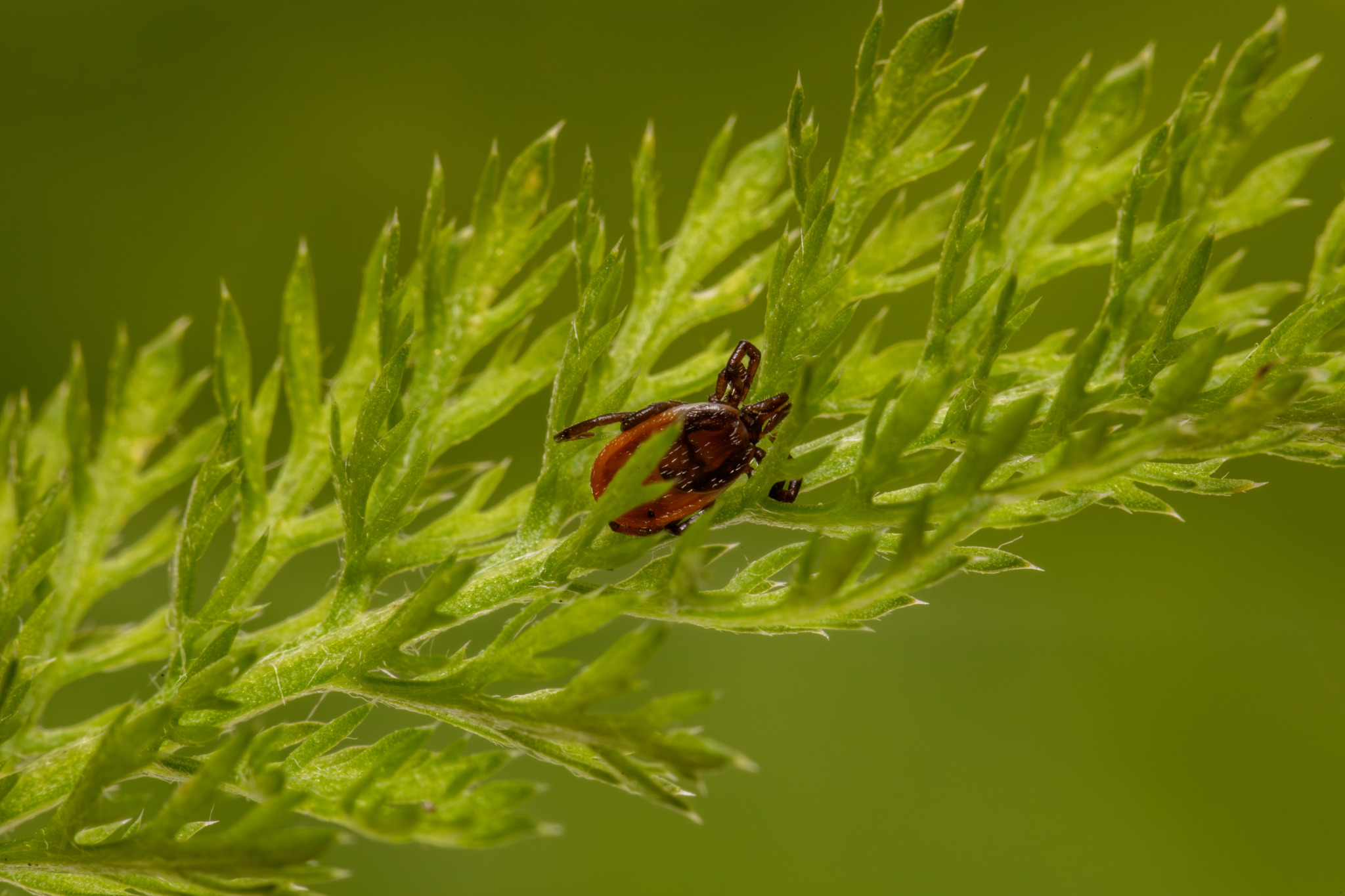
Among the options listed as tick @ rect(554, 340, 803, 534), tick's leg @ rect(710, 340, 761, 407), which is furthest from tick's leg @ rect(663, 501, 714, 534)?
tick's leg @ rect(710, 340, 761, 407)

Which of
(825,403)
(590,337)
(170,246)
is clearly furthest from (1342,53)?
(170,246)

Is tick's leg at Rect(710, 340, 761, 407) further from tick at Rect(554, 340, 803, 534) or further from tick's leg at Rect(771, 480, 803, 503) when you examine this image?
tick's leg at Rect(771, 480, 803, 503)

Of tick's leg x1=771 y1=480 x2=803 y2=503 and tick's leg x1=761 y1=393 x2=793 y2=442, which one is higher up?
tick's leg x1=761 y1=393 x2=793 y2=442

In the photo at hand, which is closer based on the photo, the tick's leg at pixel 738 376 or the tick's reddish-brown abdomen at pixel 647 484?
the tick's reddish-brown abdomen at pixel 647 484

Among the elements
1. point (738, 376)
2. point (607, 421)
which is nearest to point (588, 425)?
point (607, 421)

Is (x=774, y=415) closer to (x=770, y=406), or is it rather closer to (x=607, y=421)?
(x=770, y=406)

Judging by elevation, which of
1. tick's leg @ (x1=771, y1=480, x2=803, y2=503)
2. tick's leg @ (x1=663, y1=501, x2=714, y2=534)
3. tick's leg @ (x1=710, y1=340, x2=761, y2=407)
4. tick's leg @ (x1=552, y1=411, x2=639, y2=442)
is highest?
tick's leg @ (x1=710, y1=340, x2=761, y2=407)

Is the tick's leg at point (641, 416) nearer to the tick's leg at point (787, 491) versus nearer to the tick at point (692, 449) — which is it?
the tick at point (692, 449)

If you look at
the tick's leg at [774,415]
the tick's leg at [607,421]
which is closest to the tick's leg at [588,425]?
the tick's leg at [607,421]

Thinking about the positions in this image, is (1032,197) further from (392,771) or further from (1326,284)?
(392,771)
